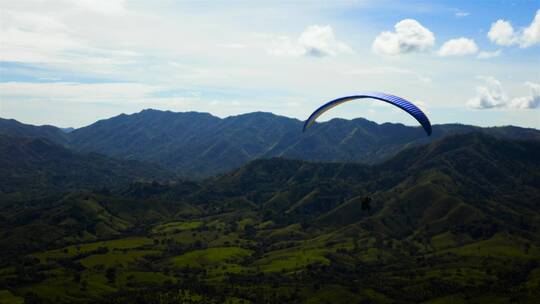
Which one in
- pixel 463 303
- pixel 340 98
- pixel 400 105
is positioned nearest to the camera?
pixel 400 105

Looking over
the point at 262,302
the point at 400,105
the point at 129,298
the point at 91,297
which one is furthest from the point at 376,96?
the point at 91,297

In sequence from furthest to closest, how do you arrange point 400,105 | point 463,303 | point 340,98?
point 463,303, point 340,98, point 400,105

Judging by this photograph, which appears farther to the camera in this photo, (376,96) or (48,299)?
(48,299)

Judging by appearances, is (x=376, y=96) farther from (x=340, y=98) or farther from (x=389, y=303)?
(x=389, y=303)

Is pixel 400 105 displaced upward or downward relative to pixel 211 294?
upward

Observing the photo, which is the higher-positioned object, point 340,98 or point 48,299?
point 340,98

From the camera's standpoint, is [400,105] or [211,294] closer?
[400,105]

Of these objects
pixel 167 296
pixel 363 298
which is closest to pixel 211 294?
pixel 167 296

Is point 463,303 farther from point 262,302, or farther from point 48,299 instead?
point 48,299
